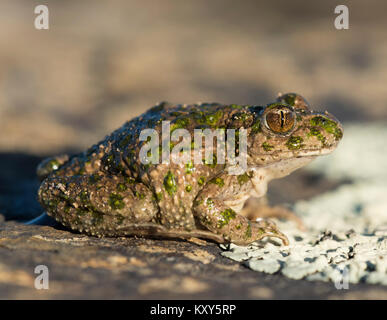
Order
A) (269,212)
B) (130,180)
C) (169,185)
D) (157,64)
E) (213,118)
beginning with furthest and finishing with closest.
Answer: (157,64)
(269,212)
(213,118)
(130,180)
(169,185)

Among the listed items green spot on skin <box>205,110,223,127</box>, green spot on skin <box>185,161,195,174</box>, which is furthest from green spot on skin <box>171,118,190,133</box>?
green spot on skin <box>185,161,195,174</box>

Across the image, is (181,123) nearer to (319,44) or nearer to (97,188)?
(97,188)

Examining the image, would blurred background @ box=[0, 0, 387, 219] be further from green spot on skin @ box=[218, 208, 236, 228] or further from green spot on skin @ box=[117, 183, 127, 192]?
green spot on skin @ box=[218, 208, 236, 228]

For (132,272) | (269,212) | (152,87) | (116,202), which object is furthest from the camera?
(152,87)

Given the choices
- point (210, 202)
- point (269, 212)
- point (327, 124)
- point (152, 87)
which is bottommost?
point (269, 212)

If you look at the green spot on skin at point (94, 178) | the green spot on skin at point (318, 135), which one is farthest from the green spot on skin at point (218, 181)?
the green spot on skin at point (94, 178)

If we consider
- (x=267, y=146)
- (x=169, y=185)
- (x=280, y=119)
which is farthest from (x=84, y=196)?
(x=280, y=119)

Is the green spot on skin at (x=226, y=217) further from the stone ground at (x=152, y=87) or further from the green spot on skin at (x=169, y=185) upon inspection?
the green spot on skin at (x=169, y=185)

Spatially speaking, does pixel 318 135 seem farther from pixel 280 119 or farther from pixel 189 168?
pixel 189 168
